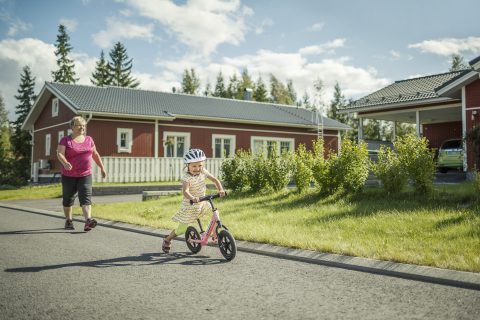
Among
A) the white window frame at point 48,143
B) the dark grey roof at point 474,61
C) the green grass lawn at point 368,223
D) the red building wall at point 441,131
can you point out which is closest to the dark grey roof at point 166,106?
the white window frame at point 48,143

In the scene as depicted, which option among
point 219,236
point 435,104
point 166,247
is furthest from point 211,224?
point 435,104

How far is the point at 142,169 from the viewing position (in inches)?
904

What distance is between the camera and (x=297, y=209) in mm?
9312

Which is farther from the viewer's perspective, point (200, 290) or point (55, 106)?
point (55, 106)

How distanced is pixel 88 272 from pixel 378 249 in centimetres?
351

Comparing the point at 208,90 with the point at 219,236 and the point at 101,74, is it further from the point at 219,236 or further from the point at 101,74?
the point at 219,236

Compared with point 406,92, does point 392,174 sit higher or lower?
lower

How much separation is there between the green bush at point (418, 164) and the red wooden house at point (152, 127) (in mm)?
13303

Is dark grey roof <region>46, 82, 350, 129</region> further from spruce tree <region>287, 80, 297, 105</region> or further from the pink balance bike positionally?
spruce tree <region>287, 80, 297, 105</region>

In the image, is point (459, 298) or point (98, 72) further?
point (98, 72)

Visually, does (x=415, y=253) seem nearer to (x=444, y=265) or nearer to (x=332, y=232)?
(x=444, y=265)

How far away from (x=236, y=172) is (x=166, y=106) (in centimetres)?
1513

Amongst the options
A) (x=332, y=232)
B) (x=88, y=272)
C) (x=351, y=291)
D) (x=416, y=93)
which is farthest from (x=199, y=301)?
(x=416, y=93)

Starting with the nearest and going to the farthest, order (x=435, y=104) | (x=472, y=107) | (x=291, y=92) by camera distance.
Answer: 1. (x=472, y=107)
2. (x=435, y=104)
3. (x=291, y=92)
